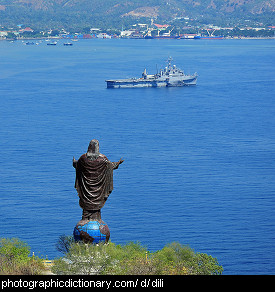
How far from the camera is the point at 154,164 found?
66875mm

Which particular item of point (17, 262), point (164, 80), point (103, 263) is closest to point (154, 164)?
point (17, 262)

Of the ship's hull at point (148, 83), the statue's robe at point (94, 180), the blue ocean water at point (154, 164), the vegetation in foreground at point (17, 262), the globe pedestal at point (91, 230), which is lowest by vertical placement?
the ship's hull at point (148, 83)

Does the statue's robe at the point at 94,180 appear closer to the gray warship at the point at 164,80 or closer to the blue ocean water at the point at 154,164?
the blue ocean water at the point at 154,164

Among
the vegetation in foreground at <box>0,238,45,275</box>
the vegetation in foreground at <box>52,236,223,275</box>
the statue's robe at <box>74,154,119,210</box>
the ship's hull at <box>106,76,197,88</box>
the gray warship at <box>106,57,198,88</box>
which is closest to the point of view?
the statue's robe at <box>74,154,119,210</box>

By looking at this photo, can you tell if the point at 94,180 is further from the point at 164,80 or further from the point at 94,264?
the point at 164,80

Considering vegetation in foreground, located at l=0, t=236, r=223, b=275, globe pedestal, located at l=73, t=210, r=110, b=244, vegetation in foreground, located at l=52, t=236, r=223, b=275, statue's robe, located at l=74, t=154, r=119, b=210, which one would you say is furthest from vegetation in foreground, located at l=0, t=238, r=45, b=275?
statue's robe, located at l=74, t=154, r=119, b=210

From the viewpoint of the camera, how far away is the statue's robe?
23.1m

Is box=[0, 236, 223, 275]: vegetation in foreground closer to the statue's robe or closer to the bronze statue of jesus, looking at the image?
the bronze statue of jesus

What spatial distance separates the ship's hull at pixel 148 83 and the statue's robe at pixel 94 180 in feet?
357

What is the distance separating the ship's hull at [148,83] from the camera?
435 feet

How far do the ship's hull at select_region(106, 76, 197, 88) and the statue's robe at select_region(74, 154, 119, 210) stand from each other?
109 meters

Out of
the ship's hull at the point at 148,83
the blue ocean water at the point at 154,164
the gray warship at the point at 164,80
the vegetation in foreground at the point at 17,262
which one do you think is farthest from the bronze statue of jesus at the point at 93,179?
the gray warship at the point at 164,80

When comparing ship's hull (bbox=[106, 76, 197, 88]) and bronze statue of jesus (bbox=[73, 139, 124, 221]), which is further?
ship's hull (bbox=[106, 76, 197, 88])

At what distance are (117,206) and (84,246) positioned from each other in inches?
1231
